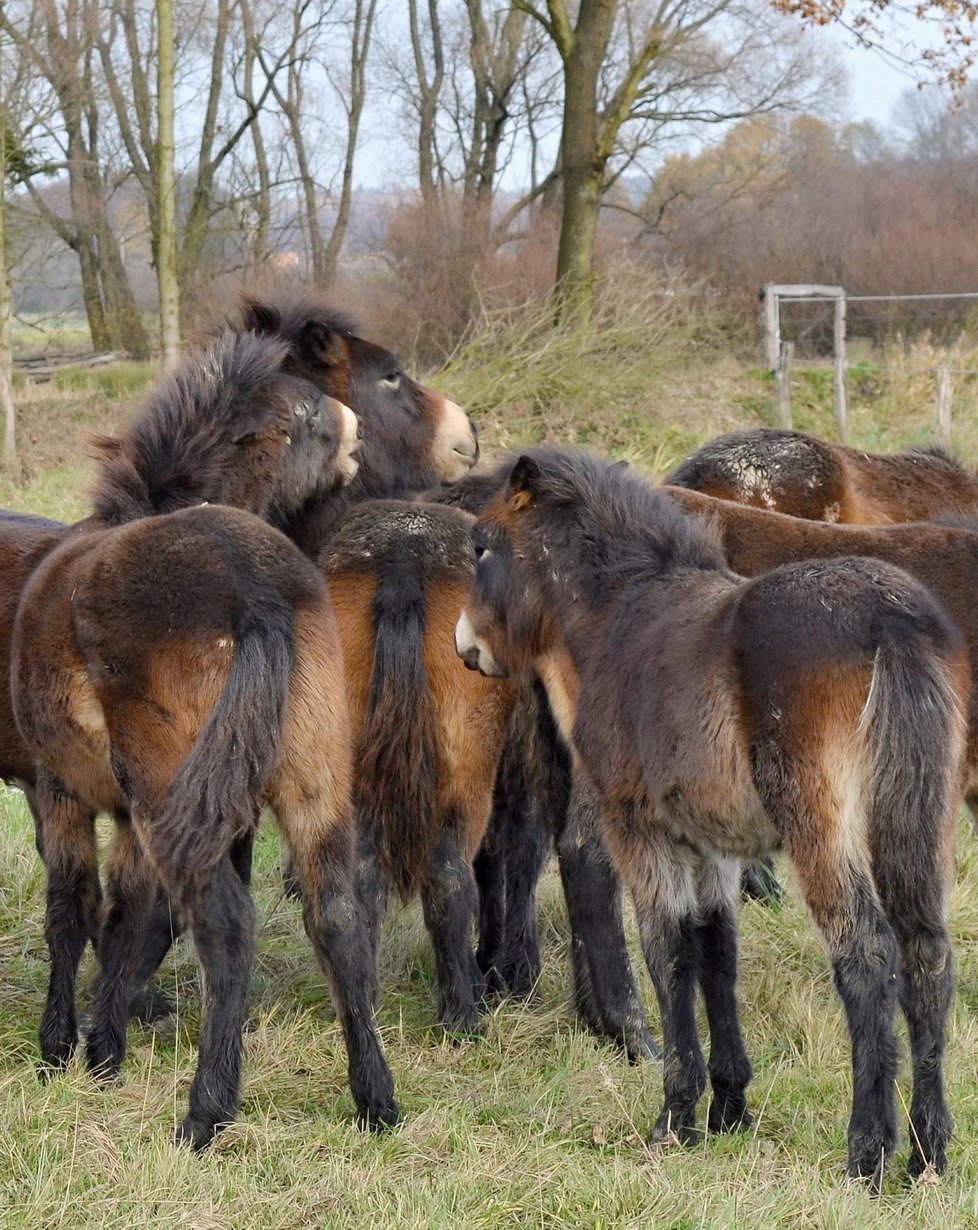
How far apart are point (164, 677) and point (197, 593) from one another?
0.24 meters

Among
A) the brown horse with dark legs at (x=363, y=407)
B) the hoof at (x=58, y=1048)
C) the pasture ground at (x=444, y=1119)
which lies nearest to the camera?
the pasture ground at (x=444, y=1119)

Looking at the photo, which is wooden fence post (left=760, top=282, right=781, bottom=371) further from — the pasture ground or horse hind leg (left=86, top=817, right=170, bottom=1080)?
horse hind leg (left=86, top=817, right=170, bottom=1080)

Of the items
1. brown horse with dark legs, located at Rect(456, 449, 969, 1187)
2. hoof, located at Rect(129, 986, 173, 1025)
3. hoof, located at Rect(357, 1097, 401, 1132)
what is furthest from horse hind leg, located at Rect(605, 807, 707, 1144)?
Answer: hoof, located at Rect(129, 986, 173, 1025)

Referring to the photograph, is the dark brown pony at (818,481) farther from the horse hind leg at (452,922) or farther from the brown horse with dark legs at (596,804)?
the horse hind leg at (452,922)

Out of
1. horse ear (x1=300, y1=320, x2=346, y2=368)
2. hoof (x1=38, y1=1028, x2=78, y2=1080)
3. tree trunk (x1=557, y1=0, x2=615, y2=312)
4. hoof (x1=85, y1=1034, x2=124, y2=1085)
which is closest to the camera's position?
hoof (x1=85, y1=1034, x2=124, y2=1085)

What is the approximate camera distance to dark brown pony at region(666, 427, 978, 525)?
6367 mm

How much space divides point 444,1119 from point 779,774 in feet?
4.46

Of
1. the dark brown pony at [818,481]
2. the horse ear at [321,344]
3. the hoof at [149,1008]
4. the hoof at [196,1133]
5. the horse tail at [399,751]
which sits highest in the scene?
the horse ear at [321,344]

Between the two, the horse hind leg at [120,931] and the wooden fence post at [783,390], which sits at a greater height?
the wooden fence post at [783,390]

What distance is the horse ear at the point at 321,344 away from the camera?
543 cm

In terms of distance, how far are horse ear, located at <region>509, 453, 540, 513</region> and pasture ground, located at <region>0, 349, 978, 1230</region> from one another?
169 centimetres

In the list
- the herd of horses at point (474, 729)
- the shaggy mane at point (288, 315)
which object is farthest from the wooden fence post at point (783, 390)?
the herd of horses at point (474, 729)

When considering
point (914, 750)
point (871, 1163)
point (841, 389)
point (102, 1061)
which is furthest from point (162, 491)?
point (841, 389)

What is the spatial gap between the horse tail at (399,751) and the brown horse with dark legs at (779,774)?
1.99 feet
